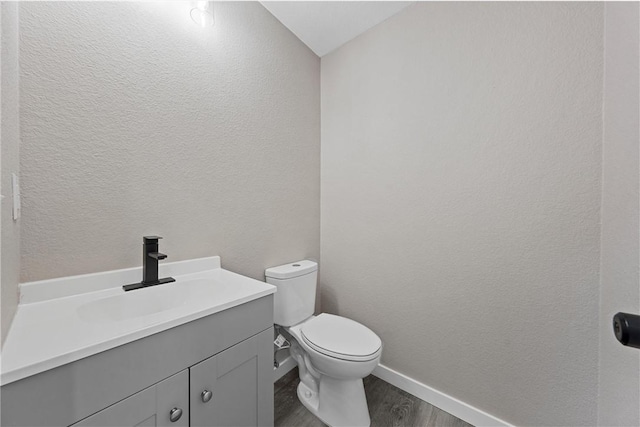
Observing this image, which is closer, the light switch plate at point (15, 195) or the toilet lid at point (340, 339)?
the light switch plate at point (15, 195)

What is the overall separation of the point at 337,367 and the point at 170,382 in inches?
30.8

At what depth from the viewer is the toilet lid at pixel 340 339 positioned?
121 centimetres

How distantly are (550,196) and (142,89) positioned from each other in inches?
74.0

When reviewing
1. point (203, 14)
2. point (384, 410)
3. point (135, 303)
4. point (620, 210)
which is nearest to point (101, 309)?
point (135, 303)

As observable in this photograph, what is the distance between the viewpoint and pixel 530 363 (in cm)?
117

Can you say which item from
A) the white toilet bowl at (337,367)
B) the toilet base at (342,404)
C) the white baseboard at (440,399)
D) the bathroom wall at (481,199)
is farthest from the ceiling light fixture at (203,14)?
the white baseboard at (440,399)

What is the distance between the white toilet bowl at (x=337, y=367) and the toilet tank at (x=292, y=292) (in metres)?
0.08

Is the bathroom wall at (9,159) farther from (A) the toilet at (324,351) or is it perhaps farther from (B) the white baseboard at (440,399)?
(B) the white baseboard at (440,399)

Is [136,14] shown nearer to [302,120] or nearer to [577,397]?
[302,120]

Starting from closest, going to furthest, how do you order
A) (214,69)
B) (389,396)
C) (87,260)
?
(87,260) < (214,69) < (389,396)

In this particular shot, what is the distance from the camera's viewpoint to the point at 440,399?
1425mm

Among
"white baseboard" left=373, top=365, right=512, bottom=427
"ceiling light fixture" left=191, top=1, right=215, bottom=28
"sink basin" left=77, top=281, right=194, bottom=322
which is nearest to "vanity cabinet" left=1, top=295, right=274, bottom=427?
"sink basin" left=77, top=281, right=194, bottom=322

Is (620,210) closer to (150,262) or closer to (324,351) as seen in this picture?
(324,351)

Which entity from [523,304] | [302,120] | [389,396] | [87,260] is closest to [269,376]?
[87,260]
